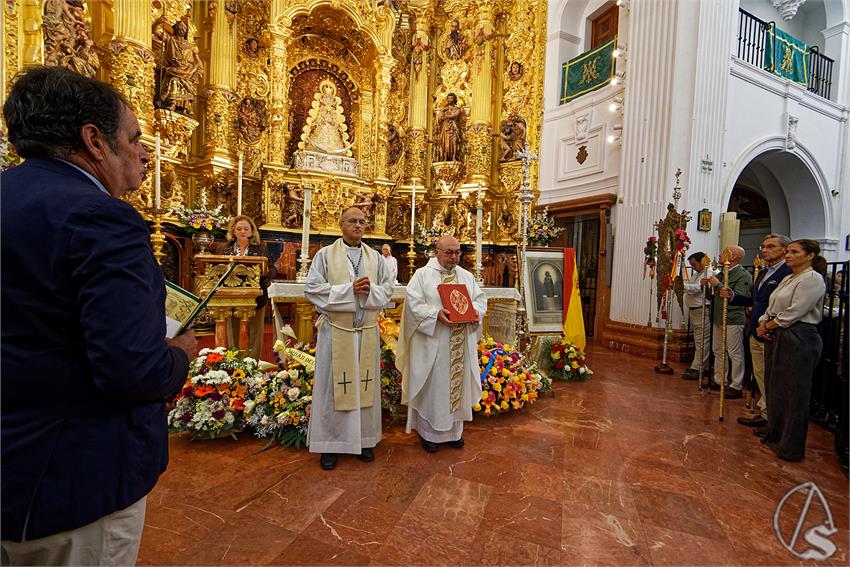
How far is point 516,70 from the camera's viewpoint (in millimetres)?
11102

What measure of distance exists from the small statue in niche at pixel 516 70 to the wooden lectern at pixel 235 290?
894 cm

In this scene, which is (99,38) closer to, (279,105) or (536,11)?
(279,105)

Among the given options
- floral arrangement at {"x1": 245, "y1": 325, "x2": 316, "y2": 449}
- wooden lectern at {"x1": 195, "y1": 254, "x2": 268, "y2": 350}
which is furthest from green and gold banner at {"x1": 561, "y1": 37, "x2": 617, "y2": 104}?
floral arrangement at {"x1": 245, "y1": 325, "x2": 316, "y2": 449}

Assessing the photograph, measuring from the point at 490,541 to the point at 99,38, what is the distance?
9434 mm

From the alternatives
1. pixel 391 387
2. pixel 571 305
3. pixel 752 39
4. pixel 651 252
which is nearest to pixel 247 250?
pixel 391 387

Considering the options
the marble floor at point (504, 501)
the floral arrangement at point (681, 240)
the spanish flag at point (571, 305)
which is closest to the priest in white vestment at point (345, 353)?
the marble floor at point (504, 501)

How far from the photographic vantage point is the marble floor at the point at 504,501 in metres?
2.27

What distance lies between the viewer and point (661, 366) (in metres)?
6.66

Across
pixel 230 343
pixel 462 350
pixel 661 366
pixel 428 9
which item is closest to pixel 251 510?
pixel 462 350

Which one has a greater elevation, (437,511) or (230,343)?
(230,343)

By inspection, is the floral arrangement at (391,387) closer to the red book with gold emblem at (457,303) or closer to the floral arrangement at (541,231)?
the red book with gold emblem at (457,303)

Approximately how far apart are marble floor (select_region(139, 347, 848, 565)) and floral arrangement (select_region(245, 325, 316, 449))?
0.50 ft

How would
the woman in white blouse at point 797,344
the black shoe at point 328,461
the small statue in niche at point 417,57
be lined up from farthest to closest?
1. the small statue in niche at point 417,57
2. the woman in white blouse at point 797,344
3. the black shoe at point 328,461

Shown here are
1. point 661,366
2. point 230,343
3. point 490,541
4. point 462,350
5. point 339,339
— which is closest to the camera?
point 490,541
